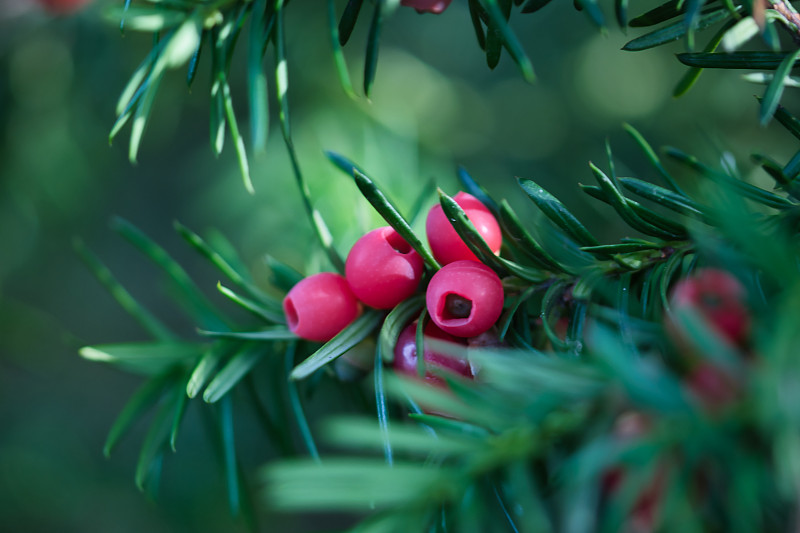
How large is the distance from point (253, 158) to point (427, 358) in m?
0.54

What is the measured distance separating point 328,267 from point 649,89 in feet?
3.04

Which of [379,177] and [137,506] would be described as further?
[137,506]

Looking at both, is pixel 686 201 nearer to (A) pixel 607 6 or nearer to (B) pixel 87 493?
(A) pixel 607 6

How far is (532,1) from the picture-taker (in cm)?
39

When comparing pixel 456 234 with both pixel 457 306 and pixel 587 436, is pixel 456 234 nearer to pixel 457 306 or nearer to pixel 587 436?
pixel 457 306

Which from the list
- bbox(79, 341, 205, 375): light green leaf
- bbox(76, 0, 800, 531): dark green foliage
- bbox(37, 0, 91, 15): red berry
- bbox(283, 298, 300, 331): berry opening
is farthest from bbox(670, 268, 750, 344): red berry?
bbox(37, 0, 91, 15): red berry

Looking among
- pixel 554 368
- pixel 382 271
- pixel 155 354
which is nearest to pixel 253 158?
pixel 155 354

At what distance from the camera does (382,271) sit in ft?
1.16

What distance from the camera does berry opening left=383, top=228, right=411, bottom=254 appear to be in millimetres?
372

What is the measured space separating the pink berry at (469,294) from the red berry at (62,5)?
0.90 meters

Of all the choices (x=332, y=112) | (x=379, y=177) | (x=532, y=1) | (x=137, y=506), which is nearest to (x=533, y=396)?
(x=532, y=1)

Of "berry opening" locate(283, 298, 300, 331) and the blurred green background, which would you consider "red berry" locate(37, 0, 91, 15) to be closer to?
the blurred green background

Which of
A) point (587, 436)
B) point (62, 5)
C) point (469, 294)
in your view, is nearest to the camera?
point (587, 436)

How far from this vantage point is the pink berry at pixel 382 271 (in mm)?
354
